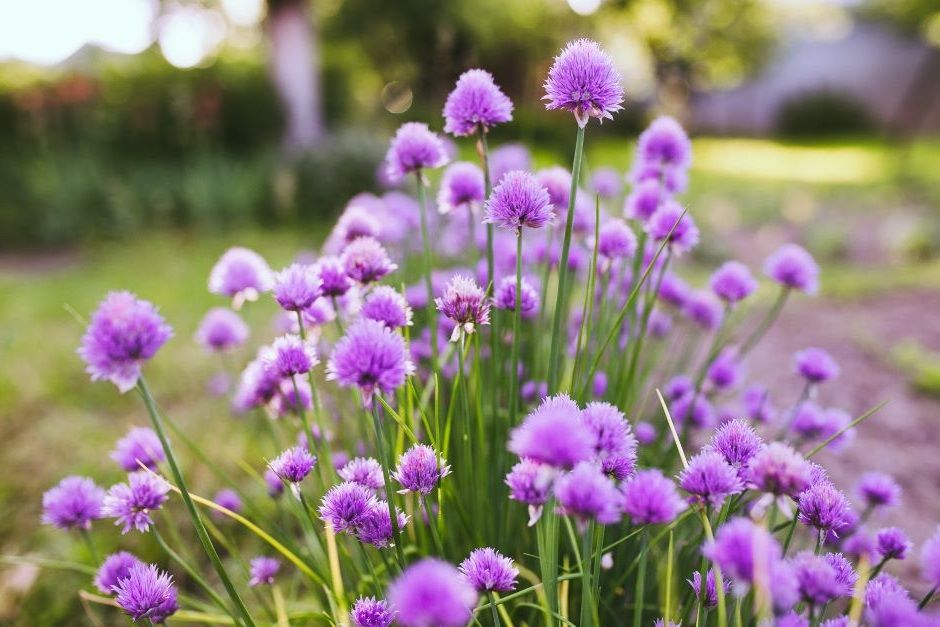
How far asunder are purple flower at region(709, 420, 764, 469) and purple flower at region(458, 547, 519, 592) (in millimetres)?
332

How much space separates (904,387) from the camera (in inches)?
120

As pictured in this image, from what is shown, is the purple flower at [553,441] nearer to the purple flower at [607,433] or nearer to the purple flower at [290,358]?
→ the purple flower at [607,433]

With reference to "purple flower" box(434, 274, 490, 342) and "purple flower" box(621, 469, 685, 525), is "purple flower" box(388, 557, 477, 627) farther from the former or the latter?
"purple flower" box(434, 274, 490, 342)

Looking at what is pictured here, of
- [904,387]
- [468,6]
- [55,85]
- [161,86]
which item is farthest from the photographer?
[468,6]

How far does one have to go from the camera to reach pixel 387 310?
3.36 ft

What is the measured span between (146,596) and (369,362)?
0.50 metres

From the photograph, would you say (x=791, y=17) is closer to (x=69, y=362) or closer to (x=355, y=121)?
(x=355, y=121)

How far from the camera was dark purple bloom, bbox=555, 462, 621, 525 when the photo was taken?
2.22 ft

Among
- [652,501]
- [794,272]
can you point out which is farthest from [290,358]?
[794,272]

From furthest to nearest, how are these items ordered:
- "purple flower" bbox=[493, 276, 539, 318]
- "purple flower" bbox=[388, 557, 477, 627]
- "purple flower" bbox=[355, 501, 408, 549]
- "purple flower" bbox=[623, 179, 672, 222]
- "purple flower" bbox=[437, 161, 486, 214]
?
"purple flower" bbox=[623, 179, 672, 222], "purple flower" bbox=[437, 161, 486, 214], "purple flower" bbox=[493, 276, 539, 318], "purple flower" bbox=[355, 501, 408, 549], "purple flower" bbox=[388, 557, 477, 627]

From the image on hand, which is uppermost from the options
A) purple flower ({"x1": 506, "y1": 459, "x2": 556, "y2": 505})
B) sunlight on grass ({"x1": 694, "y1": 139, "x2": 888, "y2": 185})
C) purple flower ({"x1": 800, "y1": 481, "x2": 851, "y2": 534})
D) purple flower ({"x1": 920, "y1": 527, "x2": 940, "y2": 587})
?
sunlight on grass ({"x1": 694, "y1": 139, "x2": 888, "y2": 185})

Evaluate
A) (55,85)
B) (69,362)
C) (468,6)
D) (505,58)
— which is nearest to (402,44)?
(468,6)

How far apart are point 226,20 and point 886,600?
1047cm

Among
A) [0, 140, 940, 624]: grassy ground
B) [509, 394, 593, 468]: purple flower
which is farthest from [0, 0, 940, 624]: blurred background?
[509, 394, 593, 468]: purple flower
